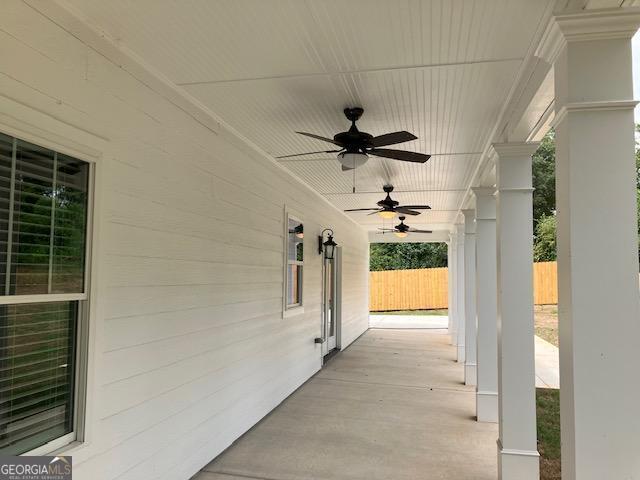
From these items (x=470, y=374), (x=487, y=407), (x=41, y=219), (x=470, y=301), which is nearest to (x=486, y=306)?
(x=487, y=407)

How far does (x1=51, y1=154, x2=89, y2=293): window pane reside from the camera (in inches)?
86.2

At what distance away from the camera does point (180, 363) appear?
320 cm

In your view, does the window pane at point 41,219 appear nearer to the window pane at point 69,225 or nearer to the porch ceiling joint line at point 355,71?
the window pane at point 69,225

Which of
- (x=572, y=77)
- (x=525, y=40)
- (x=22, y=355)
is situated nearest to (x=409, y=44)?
(x=525, y=40)

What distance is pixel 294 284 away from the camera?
6082 mm

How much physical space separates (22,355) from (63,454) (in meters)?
0.52

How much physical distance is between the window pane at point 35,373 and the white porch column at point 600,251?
2.24m

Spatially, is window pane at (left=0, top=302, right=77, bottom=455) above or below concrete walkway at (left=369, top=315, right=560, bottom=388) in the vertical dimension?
above

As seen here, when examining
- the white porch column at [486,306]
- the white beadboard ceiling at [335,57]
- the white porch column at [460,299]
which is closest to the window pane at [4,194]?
the white beadboard ceiling at [335,57]

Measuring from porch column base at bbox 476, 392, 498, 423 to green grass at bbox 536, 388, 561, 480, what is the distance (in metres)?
0.45

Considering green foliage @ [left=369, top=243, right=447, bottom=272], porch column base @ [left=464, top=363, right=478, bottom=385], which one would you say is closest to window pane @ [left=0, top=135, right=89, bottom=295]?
porch column base @ [left=464, top=363, right=478, bottom=385]

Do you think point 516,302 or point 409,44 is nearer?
point 409,44

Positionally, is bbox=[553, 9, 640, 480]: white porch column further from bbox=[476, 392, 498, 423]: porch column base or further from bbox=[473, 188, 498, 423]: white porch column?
bbox=[476, 392, 498, 423]: porch column base

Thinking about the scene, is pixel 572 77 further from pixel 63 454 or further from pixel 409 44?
pixel 63 454
